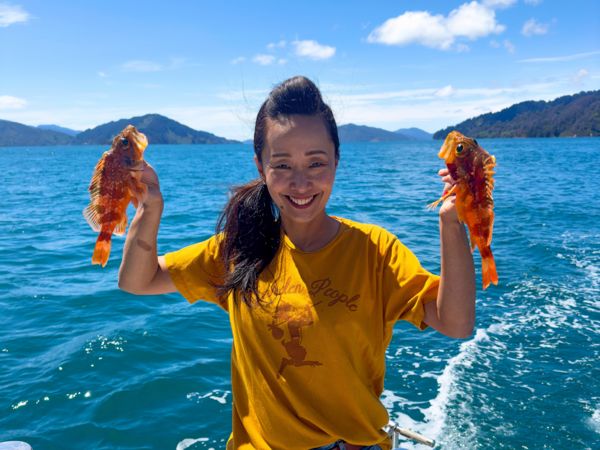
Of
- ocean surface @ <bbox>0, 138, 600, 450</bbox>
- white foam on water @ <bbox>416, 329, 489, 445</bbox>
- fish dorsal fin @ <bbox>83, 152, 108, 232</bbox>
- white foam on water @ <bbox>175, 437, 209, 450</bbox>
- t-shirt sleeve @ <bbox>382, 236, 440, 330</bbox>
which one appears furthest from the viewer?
white foam on water @ <bbox>416, 329, 489, 445</bbox>

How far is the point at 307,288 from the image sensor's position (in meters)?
2.62

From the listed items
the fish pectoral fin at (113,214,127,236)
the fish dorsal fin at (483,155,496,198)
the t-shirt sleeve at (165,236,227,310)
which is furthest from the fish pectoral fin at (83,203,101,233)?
the fish dorsal fin at (483,155,496,198)

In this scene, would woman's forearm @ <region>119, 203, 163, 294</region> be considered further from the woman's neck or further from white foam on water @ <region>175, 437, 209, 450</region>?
white foam on water @ <region>175, 437, 209, 450</region>

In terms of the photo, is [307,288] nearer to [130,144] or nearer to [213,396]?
[130,144]

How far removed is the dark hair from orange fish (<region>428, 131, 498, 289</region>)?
0.68 m

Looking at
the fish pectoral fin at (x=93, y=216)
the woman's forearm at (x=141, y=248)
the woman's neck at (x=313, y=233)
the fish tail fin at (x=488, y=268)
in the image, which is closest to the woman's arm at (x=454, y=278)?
the fish tail fin at (x=488, y=268)

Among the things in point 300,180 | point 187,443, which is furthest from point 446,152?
point 187,443

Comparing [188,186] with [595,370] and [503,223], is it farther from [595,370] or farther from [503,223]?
[595,370]

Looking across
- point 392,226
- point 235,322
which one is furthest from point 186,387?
point 392,226

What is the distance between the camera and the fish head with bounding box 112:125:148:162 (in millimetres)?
2932

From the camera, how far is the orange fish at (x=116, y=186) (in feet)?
9.52

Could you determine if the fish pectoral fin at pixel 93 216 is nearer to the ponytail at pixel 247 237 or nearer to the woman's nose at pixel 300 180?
the ponytail at pixel 247 237

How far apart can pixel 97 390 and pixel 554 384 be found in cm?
687

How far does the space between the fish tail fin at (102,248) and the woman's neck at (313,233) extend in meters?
1.25
